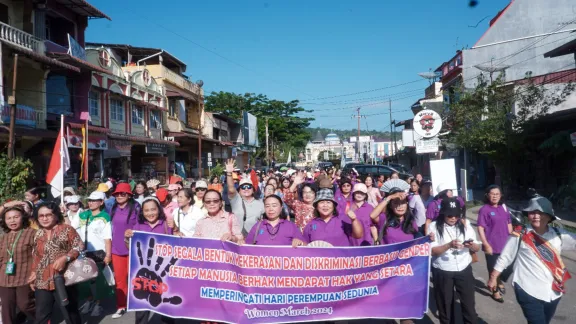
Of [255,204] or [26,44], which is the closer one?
[255,204]

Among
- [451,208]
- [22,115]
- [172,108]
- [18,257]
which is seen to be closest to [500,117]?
[451,208]

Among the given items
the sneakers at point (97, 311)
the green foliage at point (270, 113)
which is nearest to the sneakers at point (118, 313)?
the sneakers at point (97, 311)

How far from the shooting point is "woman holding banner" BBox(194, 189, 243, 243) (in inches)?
186

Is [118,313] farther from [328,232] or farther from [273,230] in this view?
[328,232]

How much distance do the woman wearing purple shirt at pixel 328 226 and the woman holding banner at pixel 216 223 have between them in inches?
30.9

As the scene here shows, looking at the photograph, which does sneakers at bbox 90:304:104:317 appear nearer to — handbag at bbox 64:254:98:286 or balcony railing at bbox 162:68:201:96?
handbag at bbox 64:254:98:286

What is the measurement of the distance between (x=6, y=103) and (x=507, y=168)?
1805cm

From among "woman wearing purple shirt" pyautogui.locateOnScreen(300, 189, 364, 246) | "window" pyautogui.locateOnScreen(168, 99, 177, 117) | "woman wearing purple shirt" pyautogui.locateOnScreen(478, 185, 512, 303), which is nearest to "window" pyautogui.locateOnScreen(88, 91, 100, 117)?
"window" pyautogui.locateOnScreen(168, 99, 177, 117)

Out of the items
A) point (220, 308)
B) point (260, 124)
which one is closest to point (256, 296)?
point (220, 308)

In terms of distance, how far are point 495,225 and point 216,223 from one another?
3.73m

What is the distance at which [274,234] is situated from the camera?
4426mm

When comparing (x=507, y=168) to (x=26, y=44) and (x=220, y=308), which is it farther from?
(x=26, y=44)

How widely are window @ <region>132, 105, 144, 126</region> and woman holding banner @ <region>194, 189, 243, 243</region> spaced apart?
21178mm

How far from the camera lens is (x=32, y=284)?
176 inches
